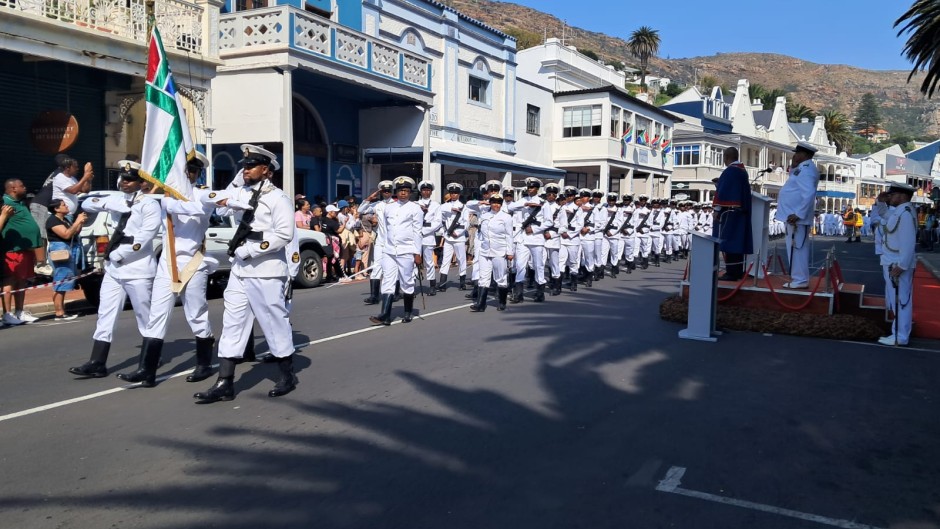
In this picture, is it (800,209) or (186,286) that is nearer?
(186,286)

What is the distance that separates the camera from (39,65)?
14.8m

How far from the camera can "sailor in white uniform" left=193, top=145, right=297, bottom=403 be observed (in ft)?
19.4

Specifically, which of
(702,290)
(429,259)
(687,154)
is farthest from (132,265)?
(687,154)

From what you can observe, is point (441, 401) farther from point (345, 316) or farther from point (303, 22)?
point (303, 22)

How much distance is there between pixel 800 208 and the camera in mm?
9719

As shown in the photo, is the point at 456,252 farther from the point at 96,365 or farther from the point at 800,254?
the point at 96,365

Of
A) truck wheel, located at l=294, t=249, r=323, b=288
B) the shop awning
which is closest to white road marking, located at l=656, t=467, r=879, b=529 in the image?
truck wheel, located at l=294, t=249, r=323, b=288

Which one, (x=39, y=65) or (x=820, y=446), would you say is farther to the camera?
(x=39, y=65)

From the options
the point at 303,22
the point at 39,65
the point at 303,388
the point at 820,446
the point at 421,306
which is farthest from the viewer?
the point at 303,22

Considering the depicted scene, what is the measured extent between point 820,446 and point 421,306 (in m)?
7.42

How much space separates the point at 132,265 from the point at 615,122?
32.0 metres

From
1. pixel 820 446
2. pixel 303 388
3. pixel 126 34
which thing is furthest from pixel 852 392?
pixel 126 34

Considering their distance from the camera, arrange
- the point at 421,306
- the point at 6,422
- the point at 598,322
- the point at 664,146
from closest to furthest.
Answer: the point at 6,422 < the point at 598,322 < the point at 421,306 < the point at 664,146

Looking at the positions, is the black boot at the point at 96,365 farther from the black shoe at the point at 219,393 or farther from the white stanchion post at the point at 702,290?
the white stanchion post at the point at 702,290
